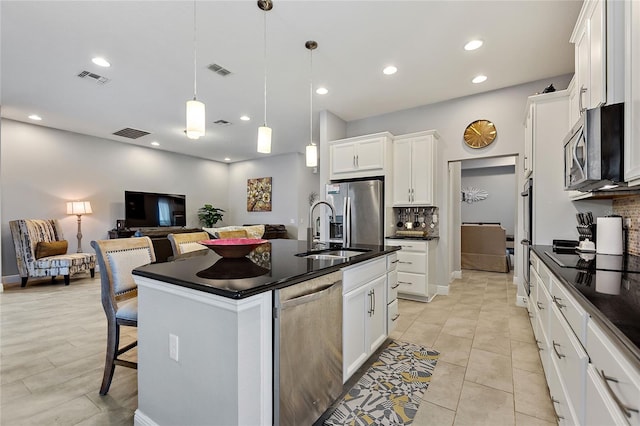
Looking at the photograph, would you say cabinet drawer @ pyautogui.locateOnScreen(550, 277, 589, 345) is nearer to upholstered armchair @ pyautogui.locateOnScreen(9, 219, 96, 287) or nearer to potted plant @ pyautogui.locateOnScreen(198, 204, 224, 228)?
upholstered armchair @ pyautogui.locateOnScreen(9, 219, 96, 287)

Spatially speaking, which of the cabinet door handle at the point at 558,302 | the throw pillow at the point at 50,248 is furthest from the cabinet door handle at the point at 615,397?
the throw pillow at the point at 50,248

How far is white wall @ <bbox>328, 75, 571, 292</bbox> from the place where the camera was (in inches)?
152

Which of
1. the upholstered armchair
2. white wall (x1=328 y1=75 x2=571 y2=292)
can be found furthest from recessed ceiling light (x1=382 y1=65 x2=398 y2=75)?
the upholstered armchair

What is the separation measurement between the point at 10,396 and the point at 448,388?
293 cm

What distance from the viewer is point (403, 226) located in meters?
4.59

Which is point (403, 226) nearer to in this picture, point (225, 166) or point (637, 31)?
point (637, 31)

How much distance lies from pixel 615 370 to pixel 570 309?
22.1 inches

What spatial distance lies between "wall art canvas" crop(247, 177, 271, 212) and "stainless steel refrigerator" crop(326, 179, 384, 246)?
4.10 m

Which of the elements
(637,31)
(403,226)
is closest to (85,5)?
(637,31)

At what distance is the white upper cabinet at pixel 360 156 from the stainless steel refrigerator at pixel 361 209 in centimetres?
19

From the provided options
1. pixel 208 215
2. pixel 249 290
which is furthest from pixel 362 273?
pixel 208 215

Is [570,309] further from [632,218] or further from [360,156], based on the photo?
[360,156]

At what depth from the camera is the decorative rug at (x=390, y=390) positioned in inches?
66.3

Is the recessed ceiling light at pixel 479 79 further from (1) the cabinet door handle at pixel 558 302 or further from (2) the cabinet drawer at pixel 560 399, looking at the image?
(2) the cabinet drawer at pixel 560 399
